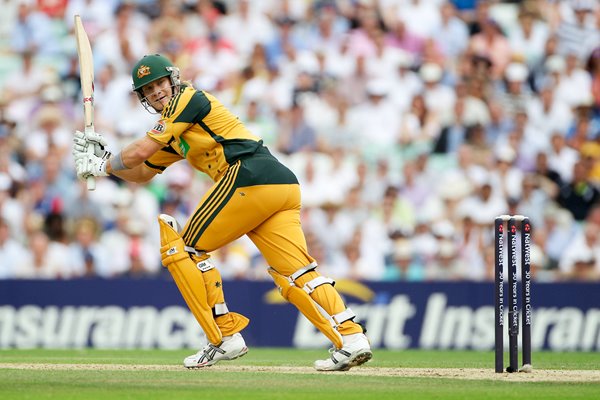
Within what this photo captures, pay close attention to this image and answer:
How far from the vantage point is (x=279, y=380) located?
7.86 metres

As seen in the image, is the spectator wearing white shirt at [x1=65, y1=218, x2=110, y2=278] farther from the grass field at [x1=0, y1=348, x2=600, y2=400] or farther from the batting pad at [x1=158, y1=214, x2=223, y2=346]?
the batting pad at [x1=158, y1=214, x2=223, y2=346]

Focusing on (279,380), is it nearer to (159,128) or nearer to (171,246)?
(171,246)

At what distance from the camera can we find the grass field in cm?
707

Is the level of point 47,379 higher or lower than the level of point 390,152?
lower

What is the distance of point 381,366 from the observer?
30.3 ft

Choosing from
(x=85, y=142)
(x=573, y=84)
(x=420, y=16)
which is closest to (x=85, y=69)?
(x=85, y=142)

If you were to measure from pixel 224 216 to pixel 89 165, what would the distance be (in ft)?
3.46

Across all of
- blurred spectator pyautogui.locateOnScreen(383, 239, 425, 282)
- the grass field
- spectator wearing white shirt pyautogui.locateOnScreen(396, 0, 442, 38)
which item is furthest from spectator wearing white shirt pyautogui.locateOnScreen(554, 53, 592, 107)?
the grass field

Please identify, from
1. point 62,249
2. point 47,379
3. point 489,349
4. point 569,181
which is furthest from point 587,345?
point 47,379

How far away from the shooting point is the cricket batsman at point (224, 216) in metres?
8.17

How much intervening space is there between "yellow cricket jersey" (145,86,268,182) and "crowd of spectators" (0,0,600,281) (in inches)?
221

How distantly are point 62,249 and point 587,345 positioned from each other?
5945mm

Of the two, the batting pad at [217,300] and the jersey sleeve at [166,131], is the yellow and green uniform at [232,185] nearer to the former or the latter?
the jersey sleeve at [166,131]

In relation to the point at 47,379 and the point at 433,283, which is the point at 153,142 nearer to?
the point at 47,379
